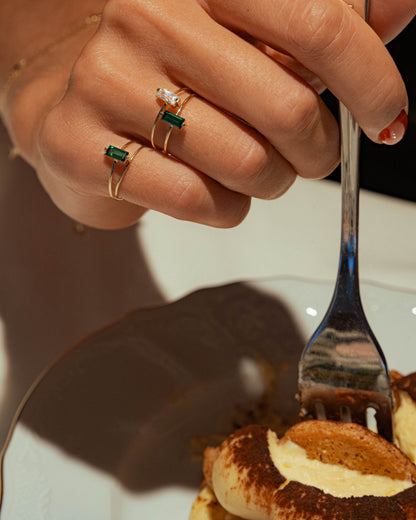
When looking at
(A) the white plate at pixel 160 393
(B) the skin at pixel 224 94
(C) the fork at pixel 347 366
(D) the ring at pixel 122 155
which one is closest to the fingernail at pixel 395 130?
(B) the skin at pixel 224 94

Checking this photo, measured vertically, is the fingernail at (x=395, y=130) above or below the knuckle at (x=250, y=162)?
above

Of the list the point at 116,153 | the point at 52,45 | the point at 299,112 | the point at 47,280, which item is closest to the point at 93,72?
the point at 116,153

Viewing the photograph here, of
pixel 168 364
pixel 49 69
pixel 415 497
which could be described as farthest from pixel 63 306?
pixel 415 497

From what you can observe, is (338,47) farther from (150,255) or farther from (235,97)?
(150,255)

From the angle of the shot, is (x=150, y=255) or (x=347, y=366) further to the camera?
(x=150, y=255)

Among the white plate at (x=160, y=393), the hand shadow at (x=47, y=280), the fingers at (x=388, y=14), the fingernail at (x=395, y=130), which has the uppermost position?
the fingers at (x=388, y=14)

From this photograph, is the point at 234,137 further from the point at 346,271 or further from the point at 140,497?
the point at 140,497

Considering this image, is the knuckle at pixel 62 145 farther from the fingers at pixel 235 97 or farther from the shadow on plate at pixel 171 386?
the shadow on plate at pixel 171 386
